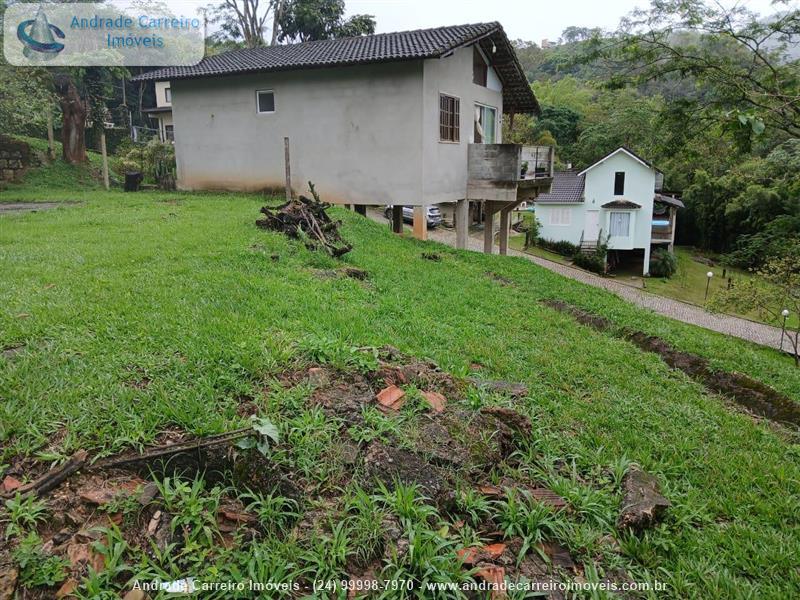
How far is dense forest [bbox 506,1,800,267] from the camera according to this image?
8.44 metres

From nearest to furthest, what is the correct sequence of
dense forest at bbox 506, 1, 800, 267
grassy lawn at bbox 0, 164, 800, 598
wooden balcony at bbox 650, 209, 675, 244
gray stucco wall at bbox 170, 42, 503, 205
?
grassy lawn at bbox 0, 164, 800, 598, dense forest at bbox 506, 1, 800, 267, gray stucco wall at bbox 170, 42, 503, 205, wooden balcony at bbox 650, 209, 675, 244

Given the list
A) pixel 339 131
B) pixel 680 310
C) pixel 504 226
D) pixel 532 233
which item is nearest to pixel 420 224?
pixel 339 131

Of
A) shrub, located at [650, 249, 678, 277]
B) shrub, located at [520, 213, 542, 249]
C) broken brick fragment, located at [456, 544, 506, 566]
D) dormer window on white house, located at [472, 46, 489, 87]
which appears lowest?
shrub, located at [650, 249, 678, 277]

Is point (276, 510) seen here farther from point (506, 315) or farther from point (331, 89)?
point (331, 89)

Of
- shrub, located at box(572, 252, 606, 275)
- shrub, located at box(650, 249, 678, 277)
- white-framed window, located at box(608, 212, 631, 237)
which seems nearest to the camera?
shrub, located at box(572, 252, 606, 275)

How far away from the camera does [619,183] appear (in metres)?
26.9

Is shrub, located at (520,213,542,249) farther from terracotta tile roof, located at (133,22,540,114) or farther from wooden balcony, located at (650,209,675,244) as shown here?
terracotta tile roof, located at (133,22,540,114)

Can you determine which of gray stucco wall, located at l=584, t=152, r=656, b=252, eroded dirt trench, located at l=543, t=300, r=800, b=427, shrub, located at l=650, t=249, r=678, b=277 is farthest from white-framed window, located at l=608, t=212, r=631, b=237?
eroded dirt trench, located at l=543, t=300, r=800, b=427

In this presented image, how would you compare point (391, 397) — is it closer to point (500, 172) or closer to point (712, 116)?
point (712, 116)

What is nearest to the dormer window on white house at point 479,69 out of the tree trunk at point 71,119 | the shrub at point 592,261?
the shrub at point 592,261

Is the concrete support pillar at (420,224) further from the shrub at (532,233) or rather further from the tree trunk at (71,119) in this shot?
the shrub at (532,233)

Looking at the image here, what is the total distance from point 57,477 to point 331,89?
1258 centimetres

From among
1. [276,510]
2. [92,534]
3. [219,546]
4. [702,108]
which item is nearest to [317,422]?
[276,510]

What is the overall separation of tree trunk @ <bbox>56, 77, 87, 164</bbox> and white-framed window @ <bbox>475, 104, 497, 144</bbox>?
15.0 meters
